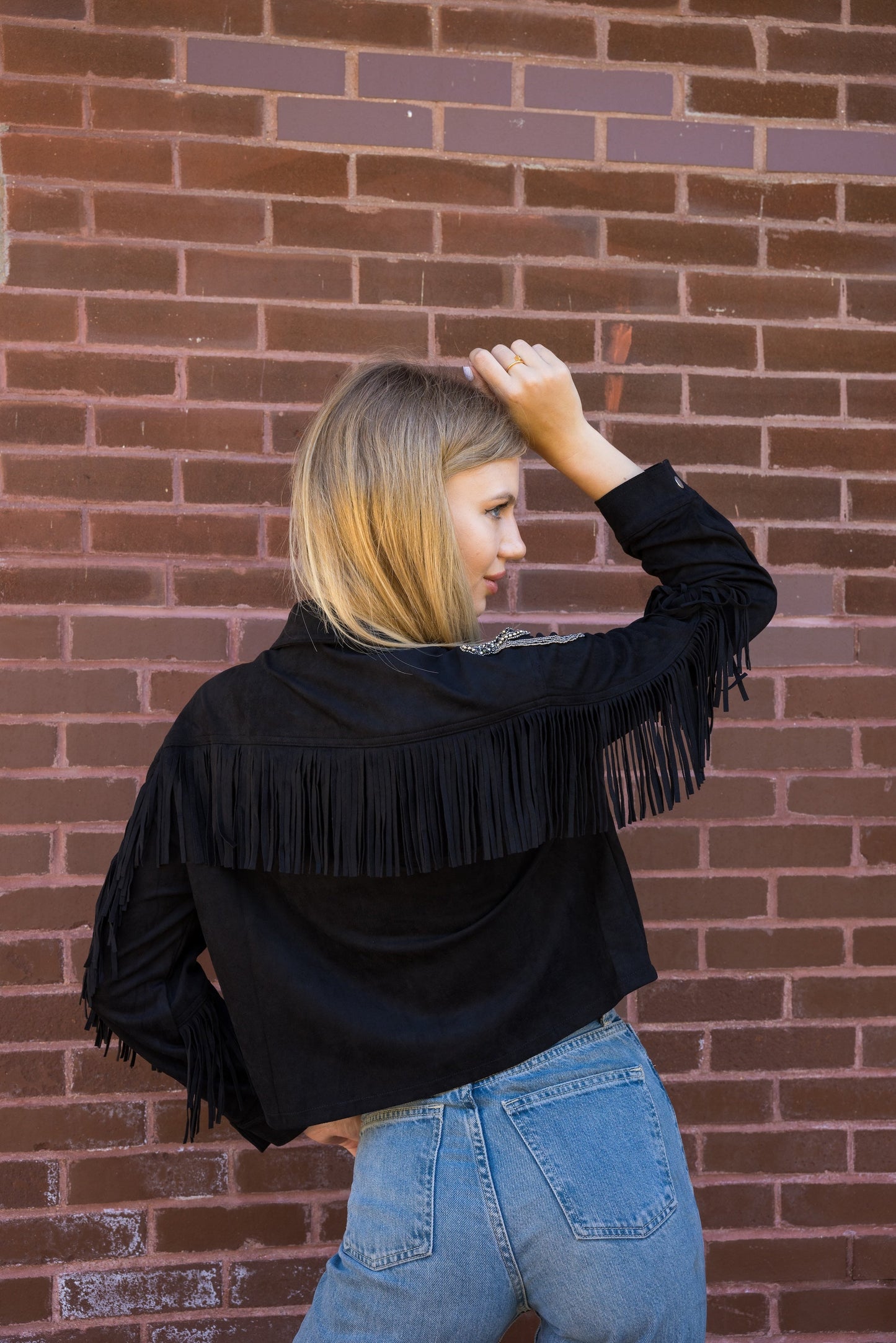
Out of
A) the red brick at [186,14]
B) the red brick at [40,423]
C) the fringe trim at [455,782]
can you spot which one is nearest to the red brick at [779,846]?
the fringe trim at [455,782]

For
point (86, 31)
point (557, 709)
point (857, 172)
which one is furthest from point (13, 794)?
point (857, 172)

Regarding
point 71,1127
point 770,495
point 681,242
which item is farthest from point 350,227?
point 71,1127

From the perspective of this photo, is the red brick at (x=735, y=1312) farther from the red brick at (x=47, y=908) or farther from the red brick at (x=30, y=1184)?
the red brick at (x=47, y=908)

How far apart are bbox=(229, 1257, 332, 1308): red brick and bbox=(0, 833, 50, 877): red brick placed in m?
0.99

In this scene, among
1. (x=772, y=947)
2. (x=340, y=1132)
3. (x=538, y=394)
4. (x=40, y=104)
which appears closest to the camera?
(x=538, y=394)

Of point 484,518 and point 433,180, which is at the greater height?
point 433,180

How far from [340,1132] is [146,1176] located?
1.03 m

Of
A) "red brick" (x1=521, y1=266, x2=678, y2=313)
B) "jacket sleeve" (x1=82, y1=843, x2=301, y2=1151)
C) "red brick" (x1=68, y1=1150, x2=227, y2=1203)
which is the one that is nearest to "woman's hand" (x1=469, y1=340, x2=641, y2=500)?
"jacket sleeve" (x1=82, y1=843, x2=301, y2=1151)

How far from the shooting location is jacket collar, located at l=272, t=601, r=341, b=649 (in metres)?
1.44

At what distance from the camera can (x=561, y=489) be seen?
2.50 metres

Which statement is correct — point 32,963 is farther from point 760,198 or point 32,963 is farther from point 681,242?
point 760,198

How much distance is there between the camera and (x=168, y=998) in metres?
1.63

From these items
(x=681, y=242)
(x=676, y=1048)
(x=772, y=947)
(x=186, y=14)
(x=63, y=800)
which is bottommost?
(x=676, y=1048)

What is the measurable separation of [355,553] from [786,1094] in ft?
5.98
